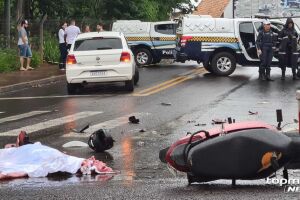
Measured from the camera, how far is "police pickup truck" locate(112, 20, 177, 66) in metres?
27.1

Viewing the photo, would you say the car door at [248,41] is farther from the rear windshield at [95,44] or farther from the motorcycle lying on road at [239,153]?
the motorcycle lying on road at [239,153]

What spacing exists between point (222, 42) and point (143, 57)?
654cm

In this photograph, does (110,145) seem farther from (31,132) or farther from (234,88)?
(234,88)

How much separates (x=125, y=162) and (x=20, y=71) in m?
15.3

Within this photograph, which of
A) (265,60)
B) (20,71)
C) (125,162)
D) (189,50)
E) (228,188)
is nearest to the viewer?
(228,188)

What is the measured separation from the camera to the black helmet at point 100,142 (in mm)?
9409

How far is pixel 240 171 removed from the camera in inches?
257

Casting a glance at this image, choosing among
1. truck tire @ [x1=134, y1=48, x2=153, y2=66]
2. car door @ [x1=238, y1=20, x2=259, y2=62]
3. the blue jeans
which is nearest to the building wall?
truck tire @ [x1=134, y1=48, x2=153, y2=66]

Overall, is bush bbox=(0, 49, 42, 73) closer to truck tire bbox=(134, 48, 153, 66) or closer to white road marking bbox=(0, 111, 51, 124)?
truck tire bbox=(134, 48, 153, 66)

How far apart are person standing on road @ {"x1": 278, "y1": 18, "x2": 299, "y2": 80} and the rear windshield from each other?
528 centimetres

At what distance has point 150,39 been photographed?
27.1 metres

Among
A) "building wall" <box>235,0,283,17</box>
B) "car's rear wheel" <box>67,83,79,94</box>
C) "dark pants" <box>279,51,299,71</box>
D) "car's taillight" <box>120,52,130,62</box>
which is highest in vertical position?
"building wall" <box>235,0,283,17</box>

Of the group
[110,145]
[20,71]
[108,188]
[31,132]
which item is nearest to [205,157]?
[108,188]

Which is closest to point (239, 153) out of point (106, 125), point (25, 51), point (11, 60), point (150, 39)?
point (106, 125)
